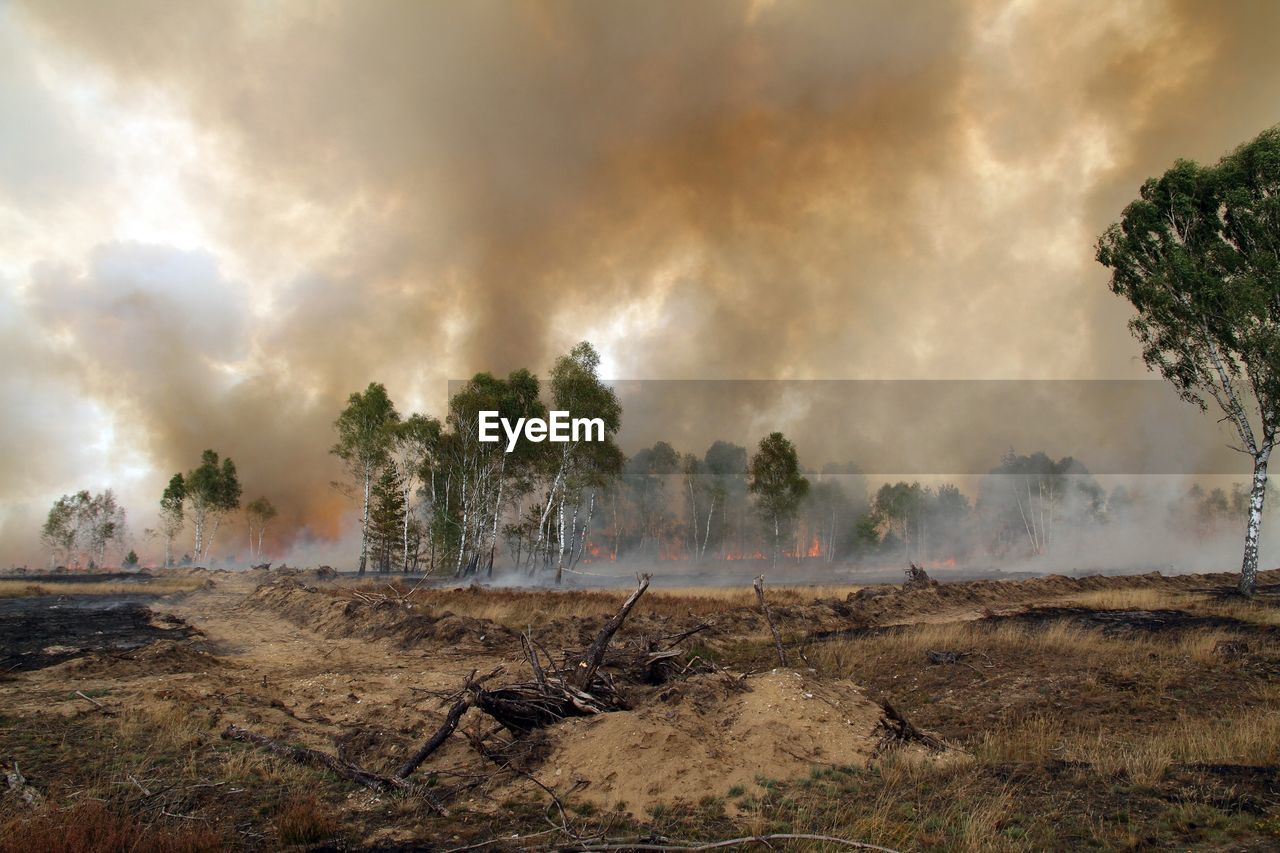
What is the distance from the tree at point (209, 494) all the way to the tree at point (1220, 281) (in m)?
87.0

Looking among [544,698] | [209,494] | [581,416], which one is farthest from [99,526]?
[544,698]

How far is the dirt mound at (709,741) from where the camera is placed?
738 centimetres

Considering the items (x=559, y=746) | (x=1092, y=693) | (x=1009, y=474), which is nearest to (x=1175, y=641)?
(x=1092, y=693)

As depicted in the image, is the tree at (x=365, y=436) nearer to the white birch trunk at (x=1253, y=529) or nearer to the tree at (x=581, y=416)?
the tree at (x=581, y=416)

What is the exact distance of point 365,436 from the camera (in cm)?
5278

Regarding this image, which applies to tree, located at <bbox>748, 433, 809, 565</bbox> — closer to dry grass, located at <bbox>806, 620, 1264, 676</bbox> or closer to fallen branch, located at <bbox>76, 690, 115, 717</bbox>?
dry grass, located at <bbox>806, 620, 1264, 676</bbox>

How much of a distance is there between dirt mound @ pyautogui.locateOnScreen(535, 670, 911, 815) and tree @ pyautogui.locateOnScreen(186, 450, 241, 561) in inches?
3109

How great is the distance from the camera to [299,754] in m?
8.46

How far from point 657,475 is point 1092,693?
238 feet

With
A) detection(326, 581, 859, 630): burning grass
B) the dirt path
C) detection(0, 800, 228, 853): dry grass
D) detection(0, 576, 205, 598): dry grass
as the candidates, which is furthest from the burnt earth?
detection(0, 800, 228, 853): dry grass

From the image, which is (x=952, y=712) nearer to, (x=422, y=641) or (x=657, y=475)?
(x=422, y=641)

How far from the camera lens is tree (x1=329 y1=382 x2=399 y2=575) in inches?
2071

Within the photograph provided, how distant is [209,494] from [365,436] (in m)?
32.4

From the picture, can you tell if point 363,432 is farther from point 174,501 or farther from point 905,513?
point 905,513
